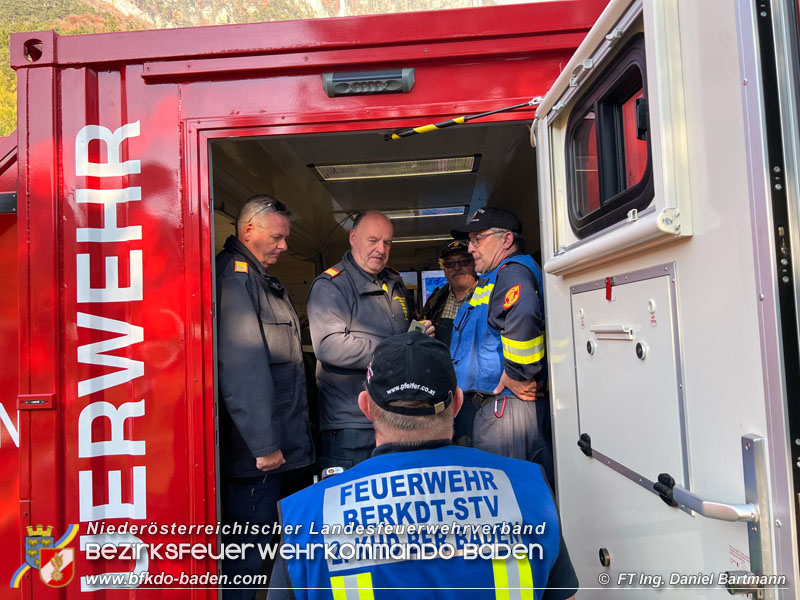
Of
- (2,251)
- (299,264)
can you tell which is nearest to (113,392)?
(2,251)

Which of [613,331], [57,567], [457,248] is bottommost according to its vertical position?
[57,567]

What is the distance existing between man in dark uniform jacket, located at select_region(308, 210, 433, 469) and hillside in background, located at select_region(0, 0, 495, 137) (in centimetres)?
2190

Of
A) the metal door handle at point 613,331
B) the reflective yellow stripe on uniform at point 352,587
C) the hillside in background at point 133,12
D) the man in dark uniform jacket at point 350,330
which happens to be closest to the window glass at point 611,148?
the metal door handle at point 613,331

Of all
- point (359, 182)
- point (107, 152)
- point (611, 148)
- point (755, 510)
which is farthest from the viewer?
point (359, 182)

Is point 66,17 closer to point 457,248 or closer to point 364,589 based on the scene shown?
point 457,248

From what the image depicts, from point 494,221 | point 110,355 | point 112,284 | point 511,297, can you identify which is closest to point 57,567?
point 110,355

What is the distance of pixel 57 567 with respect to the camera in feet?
6.63

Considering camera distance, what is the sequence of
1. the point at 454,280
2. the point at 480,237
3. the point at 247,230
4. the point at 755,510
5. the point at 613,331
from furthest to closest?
1. the point at 454,280
2. the point at 480,237
3. the point at 247,230
4. the point at 613,331
5. the point at 755,510

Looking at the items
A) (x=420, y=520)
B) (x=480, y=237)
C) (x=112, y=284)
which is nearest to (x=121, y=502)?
(x=112, y=284)

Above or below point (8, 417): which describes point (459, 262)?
above

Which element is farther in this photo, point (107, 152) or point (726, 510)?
point (107, 152)

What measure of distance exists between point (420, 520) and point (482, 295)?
67.9 inches

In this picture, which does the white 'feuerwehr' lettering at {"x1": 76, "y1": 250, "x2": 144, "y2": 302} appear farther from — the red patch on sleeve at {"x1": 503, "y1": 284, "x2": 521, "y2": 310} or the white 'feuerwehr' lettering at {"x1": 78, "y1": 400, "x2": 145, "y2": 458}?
the red patch on sleeve at {"x1": 503, "y1": 284, "x2": 521, "y2": 310}

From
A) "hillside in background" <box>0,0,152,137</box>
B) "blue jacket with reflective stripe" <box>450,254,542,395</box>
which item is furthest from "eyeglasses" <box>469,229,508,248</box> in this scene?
"hillside in background" <box>0,0,152,137</box>
